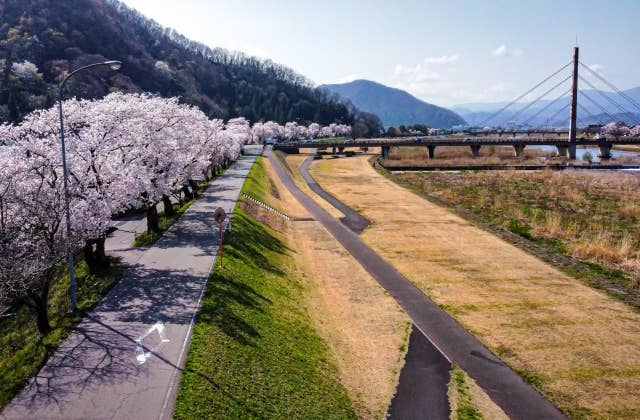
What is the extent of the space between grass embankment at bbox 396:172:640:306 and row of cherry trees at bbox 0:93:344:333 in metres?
32.7

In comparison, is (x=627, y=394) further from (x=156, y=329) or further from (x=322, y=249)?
(x=322, y=249)

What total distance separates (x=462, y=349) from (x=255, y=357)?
35.5ft

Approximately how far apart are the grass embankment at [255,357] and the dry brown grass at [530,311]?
922 centimetres

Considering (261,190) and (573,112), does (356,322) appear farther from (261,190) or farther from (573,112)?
(573,112)

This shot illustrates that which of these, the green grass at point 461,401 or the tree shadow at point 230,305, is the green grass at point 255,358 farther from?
A: the green grass at point 461,401

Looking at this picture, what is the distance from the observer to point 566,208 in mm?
Answer: 61906

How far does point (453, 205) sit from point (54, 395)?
55385 mm

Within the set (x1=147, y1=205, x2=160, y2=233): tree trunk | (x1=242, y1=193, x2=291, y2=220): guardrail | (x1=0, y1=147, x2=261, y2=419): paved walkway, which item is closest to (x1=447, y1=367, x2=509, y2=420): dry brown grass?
(x1=0, y1=147, x2=261, y2=419): paved walkway

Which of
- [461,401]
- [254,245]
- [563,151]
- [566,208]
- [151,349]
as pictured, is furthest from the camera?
[563,151]

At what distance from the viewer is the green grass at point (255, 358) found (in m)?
16.0

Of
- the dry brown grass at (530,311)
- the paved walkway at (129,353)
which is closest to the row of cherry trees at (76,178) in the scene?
the paved walkway at (129,353)

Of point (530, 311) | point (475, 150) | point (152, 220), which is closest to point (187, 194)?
point (152, 220)

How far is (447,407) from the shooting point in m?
18.7

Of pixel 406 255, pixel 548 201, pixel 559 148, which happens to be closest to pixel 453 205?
pixel 548 201
